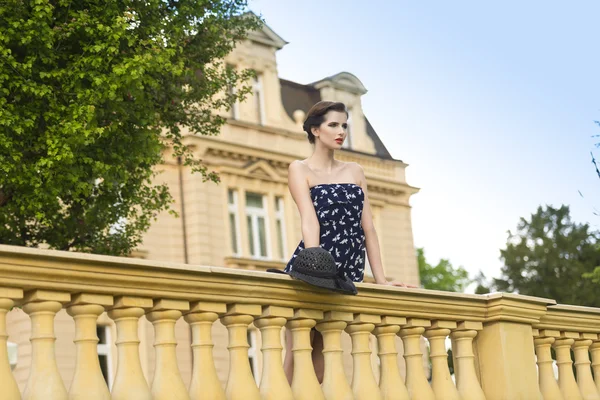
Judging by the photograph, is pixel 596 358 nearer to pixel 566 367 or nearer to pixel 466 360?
pixel 566 367

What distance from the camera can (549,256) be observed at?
40844 millimetres

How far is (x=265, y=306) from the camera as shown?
17.2ft

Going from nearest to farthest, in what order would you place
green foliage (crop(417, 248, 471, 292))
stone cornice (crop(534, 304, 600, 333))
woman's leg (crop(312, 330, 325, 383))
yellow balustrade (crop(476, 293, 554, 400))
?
woman's leg (crop(312, 330, 325, 383))
yellow balustrade (crop(476, 293, 554, 400))
stone cornice (crop(534, 304, 600, 333))
green foliage (crop(417, 248, 471, 292))

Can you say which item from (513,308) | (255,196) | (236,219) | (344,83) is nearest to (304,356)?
(513,308)

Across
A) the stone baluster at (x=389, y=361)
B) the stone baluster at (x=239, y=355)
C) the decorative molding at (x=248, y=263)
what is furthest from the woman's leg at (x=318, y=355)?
the decorative molding at (x=248, y=263)

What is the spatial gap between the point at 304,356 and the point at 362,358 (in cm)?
43

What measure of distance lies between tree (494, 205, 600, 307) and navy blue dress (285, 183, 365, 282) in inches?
1346

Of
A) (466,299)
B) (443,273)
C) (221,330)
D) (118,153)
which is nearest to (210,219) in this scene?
(221,330)

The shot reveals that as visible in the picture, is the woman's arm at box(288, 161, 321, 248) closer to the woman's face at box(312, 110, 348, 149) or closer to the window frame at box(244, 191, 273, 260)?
the woman's face at box(312, 110, 348, 149)

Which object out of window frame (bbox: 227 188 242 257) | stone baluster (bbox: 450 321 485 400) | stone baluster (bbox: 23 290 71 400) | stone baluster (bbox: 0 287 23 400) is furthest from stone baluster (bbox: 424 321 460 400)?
window frame (bbox: 227 188 242 257)

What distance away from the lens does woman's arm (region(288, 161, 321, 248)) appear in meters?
5.88

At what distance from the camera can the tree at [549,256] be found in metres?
39.9

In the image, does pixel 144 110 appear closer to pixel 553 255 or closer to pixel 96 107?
pixel 96 107

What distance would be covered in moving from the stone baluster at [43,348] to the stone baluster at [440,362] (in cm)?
255
